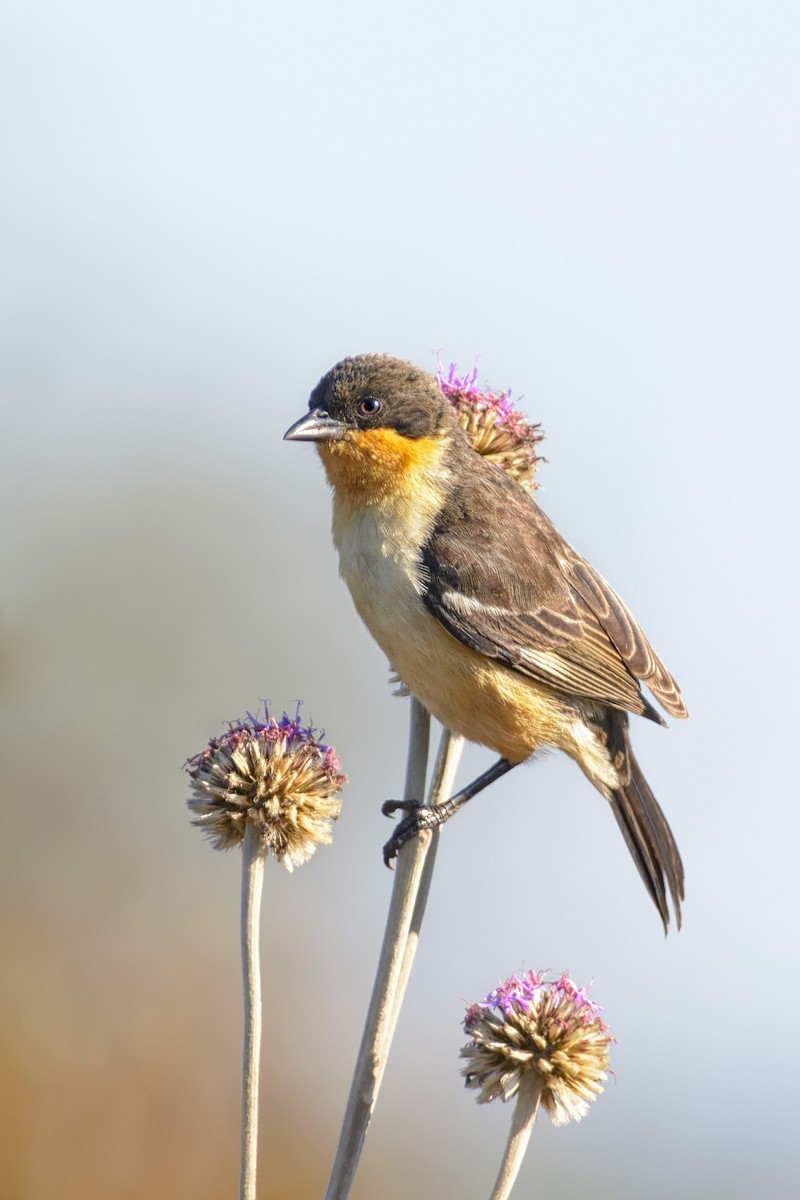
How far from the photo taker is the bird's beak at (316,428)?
4480 millimetres

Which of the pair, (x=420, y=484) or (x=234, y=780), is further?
(x=420, y=484)

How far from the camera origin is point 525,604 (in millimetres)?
4664

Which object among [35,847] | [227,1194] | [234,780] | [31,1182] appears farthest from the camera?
[35,847]

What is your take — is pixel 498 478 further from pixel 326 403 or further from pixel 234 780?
pixel 234 780

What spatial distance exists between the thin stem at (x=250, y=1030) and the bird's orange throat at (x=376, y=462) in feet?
5.90

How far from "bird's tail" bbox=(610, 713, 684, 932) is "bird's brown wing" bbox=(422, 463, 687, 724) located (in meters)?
0.21

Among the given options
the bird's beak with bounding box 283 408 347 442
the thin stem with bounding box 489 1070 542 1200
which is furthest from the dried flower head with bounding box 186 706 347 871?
the bird's beak with bounding box 283 408 347 442

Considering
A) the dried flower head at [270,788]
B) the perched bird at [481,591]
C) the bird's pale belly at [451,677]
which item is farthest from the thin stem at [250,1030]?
the perched bird at [481,591]

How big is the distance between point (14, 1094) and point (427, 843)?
180 inches

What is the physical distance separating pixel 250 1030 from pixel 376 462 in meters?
2.31

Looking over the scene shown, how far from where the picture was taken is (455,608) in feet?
14.6

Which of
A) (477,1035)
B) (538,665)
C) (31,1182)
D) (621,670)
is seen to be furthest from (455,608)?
(31,1182)

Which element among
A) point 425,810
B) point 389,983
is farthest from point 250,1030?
point 425,810

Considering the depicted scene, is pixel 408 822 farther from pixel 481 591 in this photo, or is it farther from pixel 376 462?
pixel 376 462
